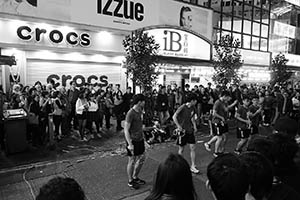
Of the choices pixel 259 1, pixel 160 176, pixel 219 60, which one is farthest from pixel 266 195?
pixel 259 1

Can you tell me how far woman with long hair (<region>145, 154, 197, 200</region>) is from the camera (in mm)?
1845

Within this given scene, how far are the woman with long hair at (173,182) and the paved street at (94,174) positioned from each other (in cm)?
292

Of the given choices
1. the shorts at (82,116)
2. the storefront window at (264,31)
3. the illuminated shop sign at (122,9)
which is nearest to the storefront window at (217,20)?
the storefront window at (264,31)

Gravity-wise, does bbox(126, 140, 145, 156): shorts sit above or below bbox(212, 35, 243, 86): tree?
below

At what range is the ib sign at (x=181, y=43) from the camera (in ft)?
45.8

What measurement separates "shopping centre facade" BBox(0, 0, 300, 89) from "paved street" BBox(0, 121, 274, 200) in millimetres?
5604

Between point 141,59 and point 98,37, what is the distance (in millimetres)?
4322

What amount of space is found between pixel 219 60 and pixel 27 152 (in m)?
10.6

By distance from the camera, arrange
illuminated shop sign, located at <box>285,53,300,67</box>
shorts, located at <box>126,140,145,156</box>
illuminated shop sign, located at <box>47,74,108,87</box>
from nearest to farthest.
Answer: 1. shorts, located at <box>126,140,145,156</box>
2. illuminated shop sign, located at <box>47,74,108,87</box>
3. illuminated shop sign, located at <box>285,53,300,67</box>

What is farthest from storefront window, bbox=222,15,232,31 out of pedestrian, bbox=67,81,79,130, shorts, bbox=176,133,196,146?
shorts, bbox=176,133,196,146

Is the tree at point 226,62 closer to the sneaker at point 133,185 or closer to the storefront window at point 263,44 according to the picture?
the storefront window at point 263,44

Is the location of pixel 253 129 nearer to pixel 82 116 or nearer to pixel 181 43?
pixel 82 116

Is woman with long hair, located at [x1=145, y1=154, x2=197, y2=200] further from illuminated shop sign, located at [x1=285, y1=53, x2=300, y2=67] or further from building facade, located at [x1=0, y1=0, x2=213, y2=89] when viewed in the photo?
illuminated shop sign, located at [x1=285, y1=53, x2=300, y2=67]

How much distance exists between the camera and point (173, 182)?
6.03ft
